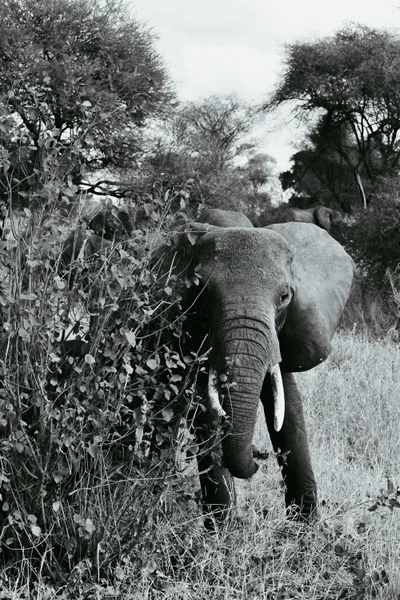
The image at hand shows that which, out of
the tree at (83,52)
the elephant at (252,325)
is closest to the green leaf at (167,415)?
the elephant at (252,325)

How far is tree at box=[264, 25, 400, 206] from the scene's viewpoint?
20.1 metres

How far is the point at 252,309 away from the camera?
145 inches

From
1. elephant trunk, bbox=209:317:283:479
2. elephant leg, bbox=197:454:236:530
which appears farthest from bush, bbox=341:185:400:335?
elephant trunk, bbox=209:317:283:479

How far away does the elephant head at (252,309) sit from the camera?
11.7 feet

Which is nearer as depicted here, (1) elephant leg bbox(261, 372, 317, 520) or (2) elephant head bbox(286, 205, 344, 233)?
(1) elephant leg bbox(261, 372, 317, 520)

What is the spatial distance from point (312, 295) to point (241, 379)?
889 millimetres

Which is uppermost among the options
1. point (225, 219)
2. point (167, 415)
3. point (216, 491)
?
point (225, 219)

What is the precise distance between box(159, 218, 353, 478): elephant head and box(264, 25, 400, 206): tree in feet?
53.1

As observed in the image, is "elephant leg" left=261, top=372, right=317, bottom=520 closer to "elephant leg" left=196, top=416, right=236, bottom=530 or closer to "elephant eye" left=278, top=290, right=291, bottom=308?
"elephant leg" left=196, top=416, right=236, bottom=530

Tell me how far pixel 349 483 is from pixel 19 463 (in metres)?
2.17

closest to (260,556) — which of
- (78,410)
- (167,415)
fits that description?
(167,415)

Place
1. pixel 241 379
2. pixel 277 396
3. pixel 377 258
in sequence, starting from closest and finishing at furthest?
pixel 241 379 < pixel 277 396 < pixel 377 258

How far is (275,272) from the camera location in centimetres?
389

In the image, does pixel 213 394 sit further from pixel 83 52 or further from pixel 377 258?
pixel 83 52
